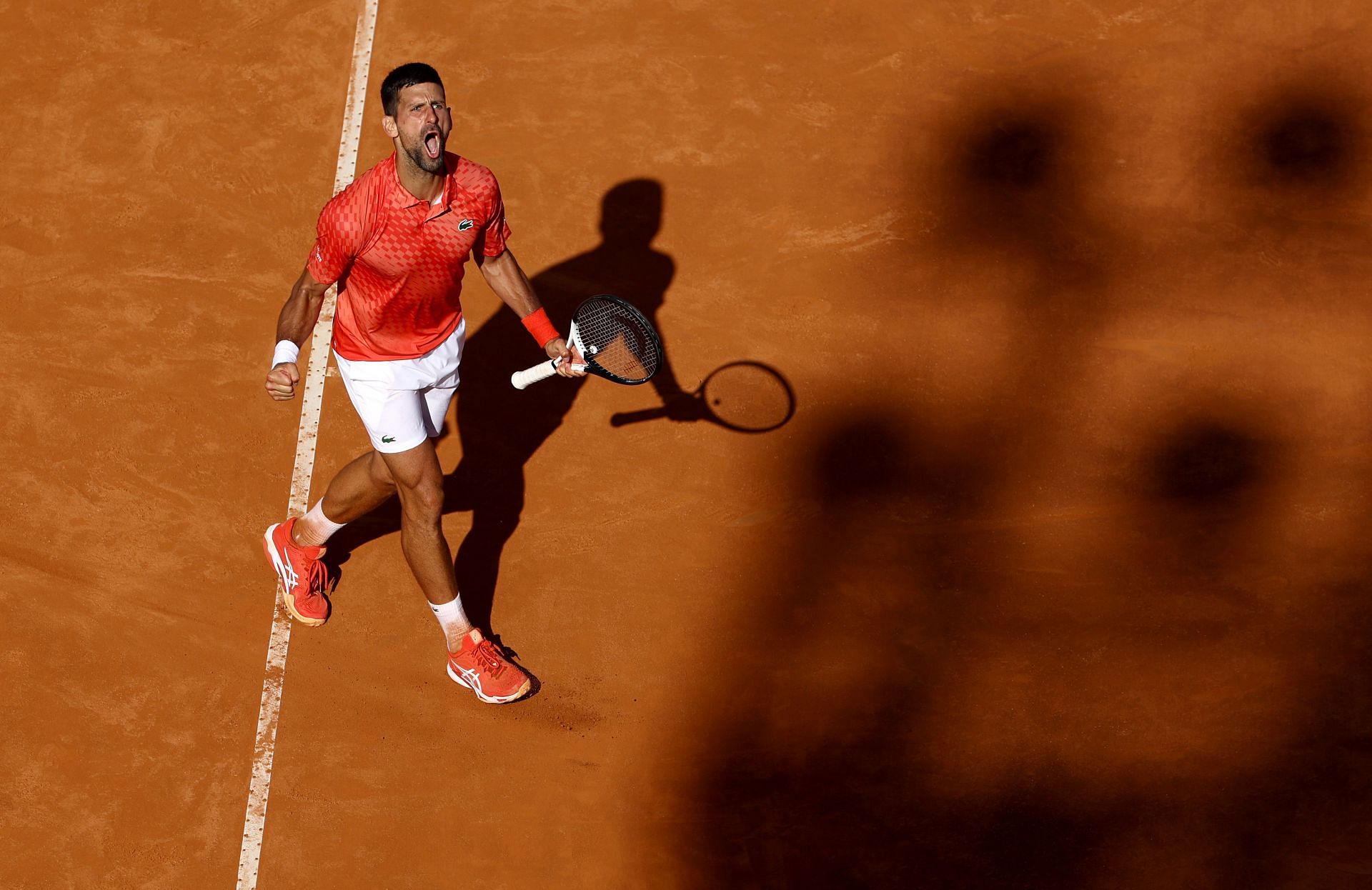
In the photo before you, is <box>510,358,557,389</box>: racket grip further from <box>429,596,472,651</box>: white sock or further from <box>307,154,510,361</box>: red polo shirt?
<box>429,596,472,651</box>: white sock

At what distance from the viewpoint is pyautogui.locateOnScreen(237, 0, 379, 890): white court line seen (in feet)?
17.9

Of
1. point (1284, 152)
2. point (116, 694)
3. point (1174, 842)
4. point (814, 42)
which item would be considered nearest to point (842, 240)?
point (814, 42)

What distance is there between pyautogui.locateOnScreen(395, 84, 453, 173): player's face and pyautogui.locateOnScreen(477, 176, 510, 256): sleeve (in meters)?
0.40

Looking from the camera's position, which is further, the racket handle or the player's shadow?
the racket handle

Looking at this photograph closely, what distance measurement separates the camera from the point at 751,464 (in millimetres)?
6449

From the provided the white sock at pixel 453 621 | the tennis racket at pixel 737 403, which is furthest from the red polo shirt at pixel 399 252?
the tennis racket at pixel 737 403

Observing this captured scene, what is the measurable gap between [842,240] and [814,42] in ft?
5.16

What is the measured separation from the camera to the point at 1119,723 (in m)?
5.68

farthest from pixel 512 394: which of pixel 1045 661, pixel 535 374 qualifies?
pixel 1045 661

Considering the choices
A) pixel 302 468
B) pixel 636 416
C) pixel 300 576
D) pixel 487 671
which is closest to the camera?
pixel 487 671

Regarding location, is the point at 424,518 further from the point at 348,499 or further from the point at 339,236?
the point at 339,236

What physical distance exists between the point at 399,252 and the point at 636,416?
76.9 inches

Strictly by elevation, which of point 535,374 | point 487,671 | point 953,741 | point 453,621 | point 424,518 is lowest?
point 953,741

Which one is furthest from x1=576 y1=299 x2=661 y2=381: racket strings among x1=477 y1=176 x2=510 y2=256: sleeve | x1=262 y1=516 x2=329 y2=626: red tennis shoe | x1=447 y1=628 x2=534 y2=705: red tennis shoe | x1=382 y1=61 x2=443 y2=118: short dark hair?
x1=262 y1=516 x2=329 y2=626: red tennis shoe
